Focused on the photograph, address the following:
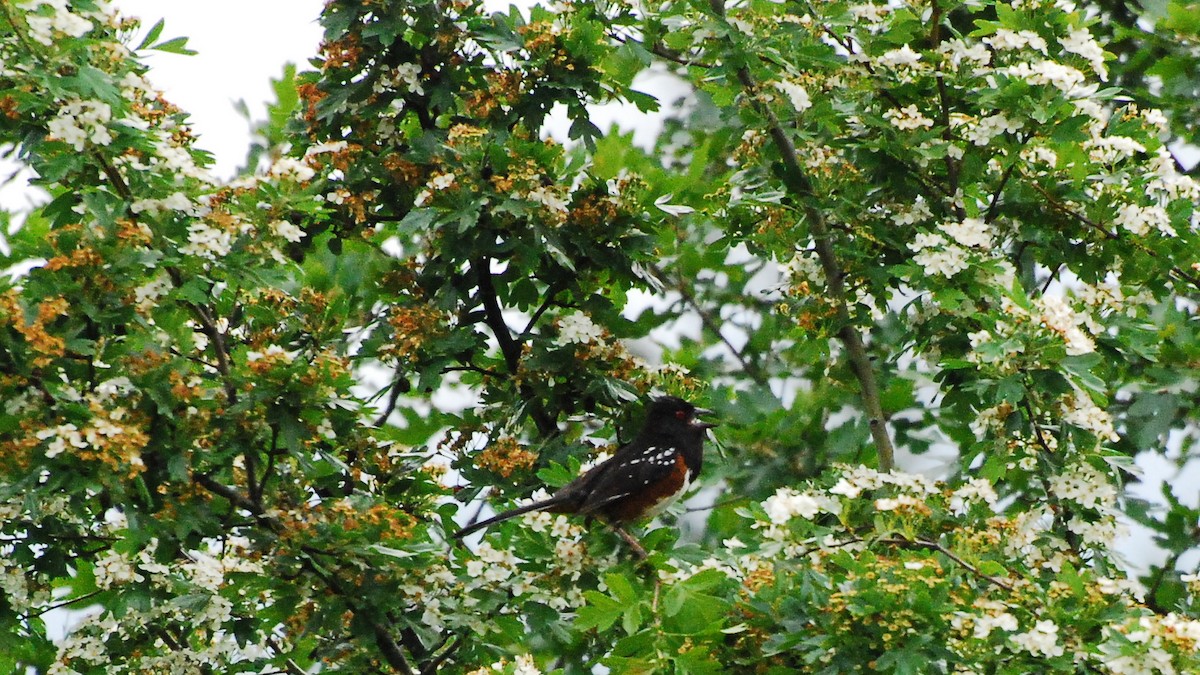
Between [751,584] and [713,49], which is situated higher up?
[713,49]

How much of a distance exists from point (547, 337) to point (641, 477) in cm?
64

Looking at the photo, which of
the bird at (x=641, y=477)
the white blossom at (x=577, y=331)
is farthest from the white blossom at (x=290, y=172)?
the bird at (x=641, y=477)

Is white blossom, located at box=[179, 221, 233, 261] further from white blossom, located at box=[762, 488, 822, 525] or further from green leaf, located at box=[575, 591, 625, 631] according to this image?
white blossom, located at box=[762, 488, 822, 525]

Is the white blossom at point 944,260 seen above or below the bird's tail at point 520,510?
above

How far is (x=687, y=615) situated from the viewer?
445 cm

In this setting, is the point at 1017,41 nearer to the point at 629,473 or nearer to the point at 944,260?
the point at 944,260

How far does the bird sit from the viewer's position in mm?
5613

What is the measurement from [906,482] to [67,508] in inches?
107

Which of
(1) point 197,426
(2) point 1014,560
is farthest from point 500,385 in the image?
(2) point 1014,560

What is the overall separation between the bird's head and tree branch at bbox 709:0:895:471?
2.10 feet

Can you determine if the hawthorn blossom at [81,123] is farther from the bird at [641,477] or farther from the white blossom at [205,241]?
the bird at [641,477]

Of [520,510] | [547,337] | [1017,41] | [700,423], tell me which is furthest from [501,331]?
[1017,41]

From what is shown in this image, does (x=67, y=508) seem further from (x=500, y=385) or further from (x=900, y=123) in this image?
(x=900, y=123)

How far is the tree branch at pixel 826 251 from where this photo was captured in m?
5.84
